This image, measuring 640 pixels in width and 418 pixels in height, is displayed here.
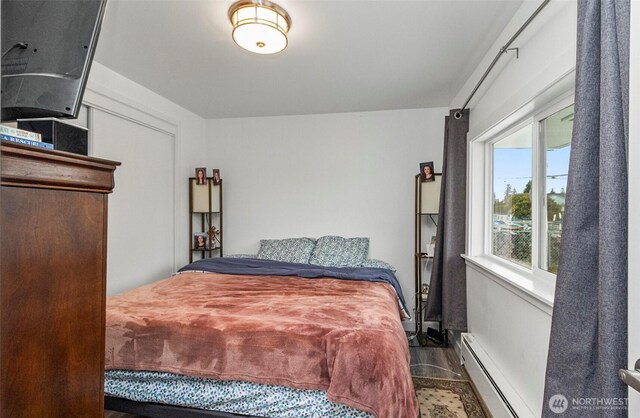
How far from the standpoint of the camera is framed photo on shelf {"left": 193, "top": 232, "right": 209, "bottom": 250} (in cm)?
362

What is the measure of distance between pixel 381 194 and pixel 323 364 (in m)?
2.36

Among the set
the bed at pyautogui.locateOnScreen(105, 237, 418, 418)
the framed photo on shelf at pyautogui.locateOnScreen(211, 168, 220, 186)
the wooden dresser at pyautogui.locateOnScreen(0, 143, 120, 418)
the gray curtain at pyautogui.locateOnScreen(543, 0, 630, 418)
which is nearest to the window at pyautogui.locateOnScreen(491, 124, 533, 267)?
the bed at pyautogui.locateOnScreen(105, 237, 418, 418)

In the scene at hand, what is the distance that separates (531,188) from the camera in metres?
1.87

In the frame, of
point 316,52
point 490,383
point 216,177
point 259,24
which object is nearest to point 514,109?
point 316,52

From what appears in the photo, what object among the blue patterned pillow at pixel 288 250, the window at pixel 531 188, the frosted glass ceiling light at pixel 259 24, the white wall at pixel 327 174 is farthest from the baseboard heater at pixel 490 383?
the frosted glass ceiling light at pixel 259 24

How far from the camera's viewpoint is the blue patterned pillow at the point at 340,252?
3.18 m

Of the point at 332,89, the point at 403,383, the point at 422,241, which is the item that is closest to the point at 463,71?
the point at 332,89

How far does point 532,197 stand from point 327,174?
217cm

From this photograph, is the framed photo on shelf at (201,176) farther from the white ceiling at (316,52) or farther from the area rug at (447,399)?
the area rug at (447,399)

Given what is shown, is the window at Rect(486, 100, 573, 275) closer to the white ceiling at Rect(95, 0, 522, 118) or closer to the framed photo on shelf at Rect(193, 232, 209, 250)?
the white ceiling at Rect(95, 0, 522, 118)

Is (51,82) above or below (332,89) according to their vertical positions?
below

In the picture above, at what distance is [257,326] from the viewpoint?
1.55m

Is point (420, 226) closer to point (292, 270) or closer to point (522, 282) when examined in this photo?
point (292, 270)

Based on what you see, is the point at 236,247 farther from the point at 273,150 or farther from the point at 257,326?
the point at 257,326
